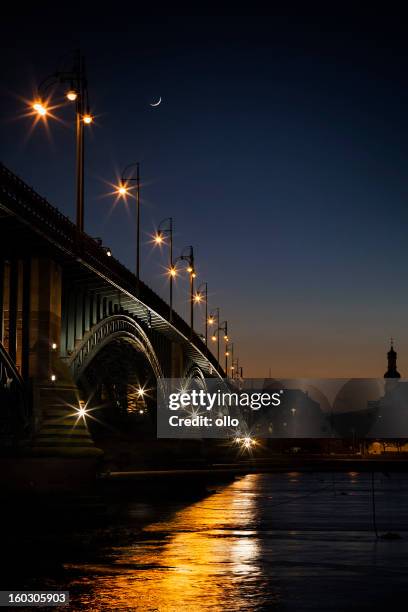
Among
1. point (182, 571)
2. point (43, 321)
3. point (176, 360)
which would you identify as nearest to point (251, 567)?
point (182, 571)

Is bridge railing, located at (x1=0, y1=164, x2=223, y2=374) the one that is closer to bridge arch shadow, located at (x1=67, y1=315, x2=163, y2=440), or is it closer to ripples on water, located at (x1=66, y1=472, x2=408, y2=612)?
bridge arch shadow, located at (x1=67, y1=315, x2=163, y2=440)

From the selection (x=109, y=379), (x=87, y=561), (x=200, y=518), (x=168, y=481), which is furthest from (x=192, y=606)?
(x=109, y=379)

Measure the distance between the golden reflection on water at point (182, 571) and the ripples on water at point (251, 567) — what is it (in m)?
0.02

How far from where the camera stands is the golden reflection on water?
1617 cm

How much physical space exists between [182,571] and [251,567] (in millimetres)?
1626

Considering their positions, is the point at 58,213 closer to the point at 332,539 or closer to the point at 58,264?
the point at 58,264

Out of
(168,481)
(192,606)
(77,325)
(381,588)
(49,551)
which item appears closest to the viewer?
(192,606)

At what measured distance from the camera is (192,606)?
15539 millimetres

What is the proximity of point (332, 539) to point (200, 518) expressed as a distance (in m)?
10.6

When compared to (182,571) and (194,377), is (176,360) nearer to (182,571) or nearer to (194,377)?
Result: (194,377)

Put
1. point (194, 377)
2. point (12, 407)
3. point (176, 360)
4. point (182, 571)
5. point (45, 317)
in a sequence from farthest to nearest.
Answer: point (194, 377) → point (176, 360) → point (45, 317) → point (12, 407) → point (182, 571)

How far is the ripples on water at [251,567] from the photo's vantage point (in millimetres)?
16359

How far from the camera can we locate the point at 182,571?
66.2 ft

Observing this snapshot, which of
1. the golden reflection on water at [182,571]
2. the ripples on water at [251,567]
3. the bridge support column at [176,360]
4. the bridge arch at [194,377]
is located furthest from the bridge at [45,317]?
the bridge arch at [194,377]
